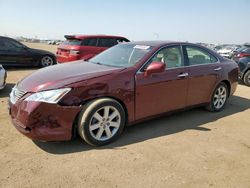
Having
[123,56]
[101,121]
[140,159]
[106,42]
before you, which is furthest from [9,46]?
[140,159]

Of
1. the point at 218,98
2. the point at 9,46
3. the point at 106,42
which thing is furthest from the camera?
the point at 9,46

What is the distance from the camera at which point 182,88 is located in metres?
5.01

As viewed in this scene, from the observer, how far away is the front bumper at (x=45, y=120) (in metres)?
3.62

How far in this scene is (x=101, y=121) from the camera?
13.2 ft

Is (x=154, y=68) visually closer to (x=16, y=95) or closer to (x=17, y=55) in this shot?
(x=16, y=95)

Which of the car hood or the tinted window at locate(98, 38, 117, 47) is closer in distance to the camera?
the car hood

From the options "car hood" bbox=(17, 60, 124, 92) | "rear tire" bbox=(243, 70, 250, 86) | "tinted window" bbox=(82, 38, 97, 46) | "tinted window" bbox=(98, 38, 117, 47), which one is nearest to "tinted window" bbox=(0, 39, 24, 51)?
"tinted window" bbox=(82, 38, 97, 46)

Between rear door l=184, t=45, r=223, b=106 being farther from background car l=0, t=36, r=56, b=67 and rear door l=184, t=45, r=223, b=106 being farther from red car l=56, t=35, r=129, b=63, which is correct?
background car l=0, t=36, r=56, b=67

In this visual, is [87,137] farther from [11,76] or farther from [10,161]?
[11,76]

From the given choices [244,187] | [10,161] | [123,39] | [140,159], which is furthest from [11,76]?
[244,187]

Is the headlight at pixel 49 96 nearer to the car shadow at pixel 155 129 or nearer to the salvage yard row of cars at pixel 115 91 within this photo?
the salvage yard row of cars at pixel 115 91

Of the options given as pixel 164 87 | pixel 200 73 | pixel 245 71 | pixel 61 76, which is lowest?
pixel 245 71

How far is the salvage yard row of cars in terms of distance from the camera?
12.1ft

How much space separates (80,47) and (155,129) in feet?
20.0
